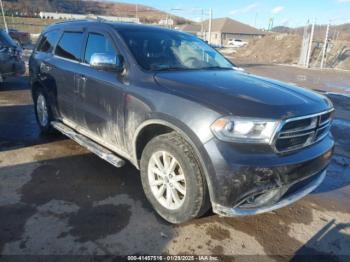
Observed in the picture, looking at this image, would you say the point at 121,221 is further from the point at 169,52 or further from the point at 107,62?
the point at 169,52

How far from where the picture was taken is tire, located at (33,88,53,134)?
5059mm

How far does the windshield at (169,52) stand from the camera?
3395 mm

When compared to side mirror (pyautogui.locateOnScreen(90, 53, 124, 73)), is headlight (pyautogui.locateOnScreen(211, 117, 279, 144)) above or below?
below

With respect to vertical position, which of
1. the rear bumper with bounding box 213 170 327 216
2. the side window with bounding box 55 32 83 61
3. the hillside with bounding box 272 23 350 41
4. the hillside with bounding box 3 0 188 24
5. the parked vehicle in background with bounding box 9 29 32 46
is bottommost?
the rear bumper with bounding box 213 170 327 216

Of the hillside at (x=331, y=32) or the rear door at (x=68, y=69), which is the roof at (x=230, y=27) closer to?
the hillside at (x=331, y=32)

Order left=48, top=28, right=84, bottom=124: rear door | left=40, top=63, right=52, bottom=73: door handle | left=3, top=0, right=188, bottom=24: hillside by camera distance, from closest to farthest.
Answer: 1. left=48, top=28, right=84, bottom=124: rear door
2. left=40, top=63, right=52, bottom=73: door handle
3. left=3, top=0, right=188, bottom=24: hillside

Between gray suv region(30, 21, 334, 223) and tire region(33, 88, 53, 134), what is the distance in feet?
3.32

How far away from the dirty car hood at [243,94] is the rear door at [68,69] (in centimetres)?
156

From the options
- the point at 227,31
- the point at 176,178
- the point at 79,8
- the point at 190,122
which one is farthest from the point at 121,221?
the point at 79,8

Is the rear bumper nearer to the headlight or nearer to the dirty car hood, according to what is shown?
the headlight

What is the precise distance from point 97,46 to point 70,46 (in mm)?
793

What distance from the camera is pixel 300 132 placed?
2.64m

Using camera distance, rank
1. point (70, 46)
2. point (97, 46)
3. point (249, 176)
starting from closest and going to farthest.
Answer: point (249, 176), point (97, 46), point (70, 46)

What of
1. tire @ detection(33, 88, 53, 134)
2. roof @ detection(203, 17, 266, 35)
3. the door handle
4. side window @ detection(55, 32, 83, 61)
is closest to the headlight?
side window @ detection(55, 32, 83, 61)
